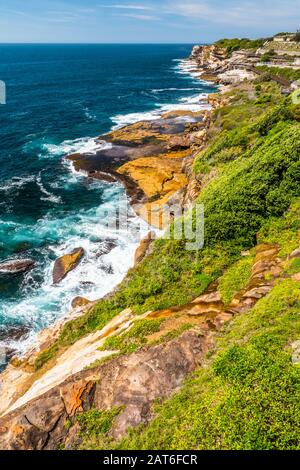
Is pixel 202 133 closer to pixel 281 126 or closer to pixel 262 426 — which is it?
pixel 281 126

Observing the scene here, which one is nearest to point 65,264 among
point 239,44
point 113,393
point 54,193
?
point 54,193

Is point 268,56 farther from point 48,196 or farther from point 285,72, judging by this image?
point 48,196

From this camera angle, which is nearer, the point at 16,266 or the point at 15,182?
the point at 16,266

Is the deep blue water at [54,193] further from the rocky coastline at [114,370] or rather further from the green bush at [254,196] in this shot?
the green bush at [254,196]

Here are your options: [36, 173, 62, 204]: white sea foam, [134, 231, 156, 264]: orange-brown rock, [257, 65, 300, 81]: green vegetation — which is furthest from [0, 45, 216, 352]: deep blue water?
[257, 65, 300, 81]: green vegetation


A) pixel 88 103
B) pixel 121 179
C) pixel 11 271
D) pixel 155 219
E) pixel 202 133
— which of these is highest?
pixel 88 103

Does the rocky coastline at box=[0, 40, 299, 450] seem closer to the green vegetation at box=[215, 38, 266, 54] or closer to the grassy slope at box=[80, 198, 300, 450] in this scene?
the grassy slope at box=[80, 198, 300, 450]

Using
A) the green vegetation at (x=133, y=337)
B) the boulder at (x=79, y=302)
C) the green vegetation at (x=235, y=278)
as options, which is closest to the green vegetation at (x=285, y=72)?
the green vegetation at (x=235, y=278)
